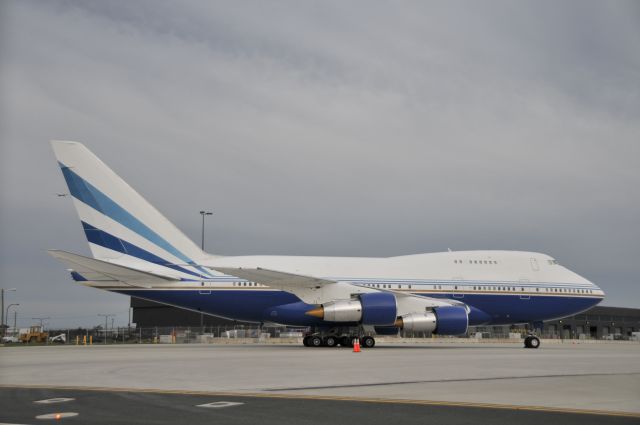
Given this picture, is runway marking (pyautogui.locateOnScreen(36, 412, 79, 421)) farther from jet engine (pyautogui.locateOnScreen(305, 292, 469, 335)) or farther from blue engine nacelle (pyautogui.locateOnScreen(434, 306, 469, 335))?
blue engine nacelle (pyautogui.locateOnScreen(434, 306, 469, 335))

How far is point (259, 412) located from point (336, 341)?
21.9 meters

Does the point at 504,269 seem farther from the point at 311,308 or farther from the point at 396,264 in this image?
the point at 311,308

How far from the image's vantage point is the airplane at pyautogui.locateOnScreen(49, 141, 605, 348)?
91.6 ft

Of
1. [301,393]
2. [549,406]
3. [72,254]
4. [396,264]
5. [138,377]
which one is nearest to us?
[549,406]

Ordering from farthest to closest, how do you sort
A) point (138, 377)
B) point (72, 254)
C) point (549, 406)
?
1. point (72, 254)
2. point (138, 377)
3. point (549, 406)

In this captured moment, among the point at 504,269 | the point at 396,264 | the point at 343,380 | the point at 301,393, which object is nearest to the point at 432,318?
the point at 396,264

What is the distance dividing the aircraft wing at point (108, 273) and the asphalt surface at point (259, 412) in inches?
654

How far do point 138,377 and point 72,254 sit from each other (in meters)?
13.1

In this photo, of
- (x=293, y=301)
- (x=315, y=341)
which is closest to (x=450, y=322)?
(x=315, y=341)

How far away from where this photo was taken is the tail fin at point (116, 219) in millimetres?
28812

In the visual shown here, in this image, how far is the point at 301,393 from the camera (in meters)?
10.7

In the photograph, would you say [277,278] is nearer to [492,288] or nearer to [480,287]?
[480,287]

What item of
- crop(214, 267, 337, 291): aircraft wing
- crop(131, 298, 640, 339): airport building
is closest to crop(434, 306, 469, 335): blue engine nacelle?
crop(214, 267, 337, 291): aircraft wing

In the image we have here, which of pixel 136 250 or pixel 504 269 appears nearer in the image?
pixel 136 250
